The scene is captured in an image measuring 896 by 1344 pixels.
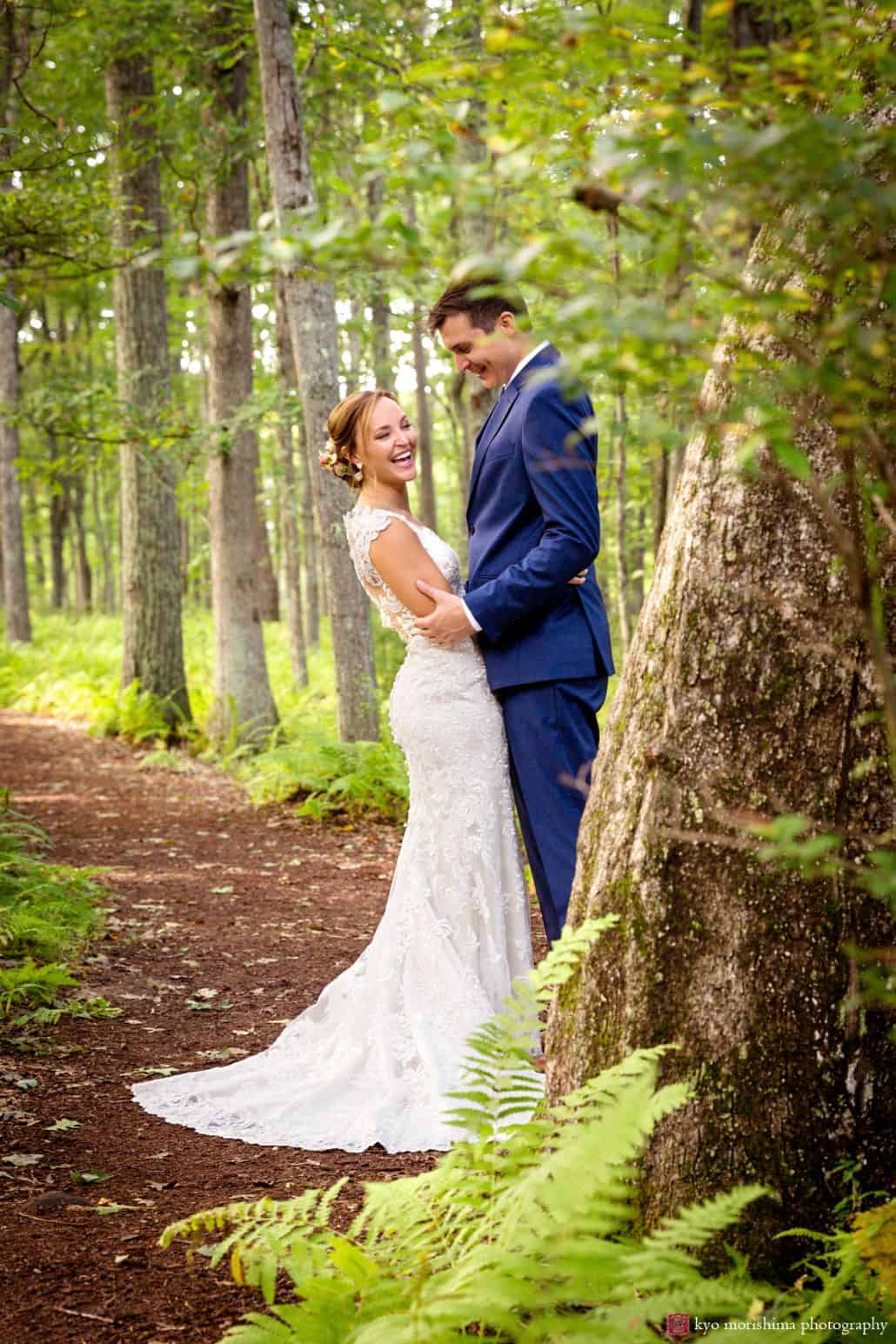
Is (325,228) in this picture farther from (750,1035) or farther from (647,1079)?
(750,1035)

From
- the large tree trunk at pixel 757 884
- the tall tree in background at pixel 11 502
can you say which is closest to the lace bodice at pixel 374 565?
the large tree trunk at pixel 757 884

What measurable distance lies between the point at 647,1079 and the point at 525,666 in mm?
2348

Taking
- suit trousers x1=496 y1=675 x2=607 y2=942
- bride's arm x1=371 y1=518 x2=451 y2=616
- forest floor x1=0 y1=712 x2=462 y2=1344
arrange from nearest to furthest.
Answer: forest floor x1=0 y1=712 x2=462 y2=1344 → suit trousers x1=496 y1=675 x2=607 y2=942 → bride's arm x1=371 y1=518 x2=451 y2=616

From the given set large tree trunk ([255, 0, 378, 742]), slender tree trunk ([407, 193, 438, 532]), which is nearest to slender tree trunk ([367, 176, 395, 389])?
slender tree trunk ([407, 193, 438, 532])

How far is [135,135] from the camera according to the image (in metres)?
12.5

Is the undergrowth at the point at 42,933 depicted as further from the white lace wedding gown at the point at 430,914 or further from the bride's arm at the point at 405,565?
the bride's arm at the point at 405,565

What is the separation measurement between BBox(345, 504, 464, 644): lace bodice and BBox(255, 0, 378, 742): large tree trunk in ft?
13.4

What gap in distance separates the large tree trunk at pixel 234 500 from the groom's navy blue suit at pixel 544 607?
733 cm

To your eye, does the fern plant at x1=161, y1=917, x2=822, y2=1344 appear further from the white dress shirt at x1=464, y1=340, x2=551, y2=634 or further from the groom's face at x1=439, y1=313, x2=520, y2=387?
the groom's face at x1=439, y1=313, x2=520, y2=387

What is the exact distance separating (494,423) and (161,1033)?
294cm

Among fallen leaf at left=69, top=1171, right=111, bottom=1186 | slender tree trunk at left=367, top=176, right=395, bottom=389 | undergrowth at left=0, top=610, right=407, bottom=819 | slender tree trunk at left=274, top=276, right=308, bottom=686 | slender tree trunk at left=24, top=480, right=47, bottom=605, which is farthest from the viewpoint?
slender tree trunk at left=24, top=480, right=47, bottom=605

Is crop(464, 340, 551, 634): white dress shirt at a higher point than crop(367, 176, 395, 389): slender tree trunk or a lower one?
lower

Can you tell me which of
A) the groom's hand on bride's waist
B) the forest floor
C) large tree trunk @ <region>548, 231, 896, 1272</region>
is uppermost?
the groom's hand on bride's waist

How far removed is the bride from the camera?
172 inches
